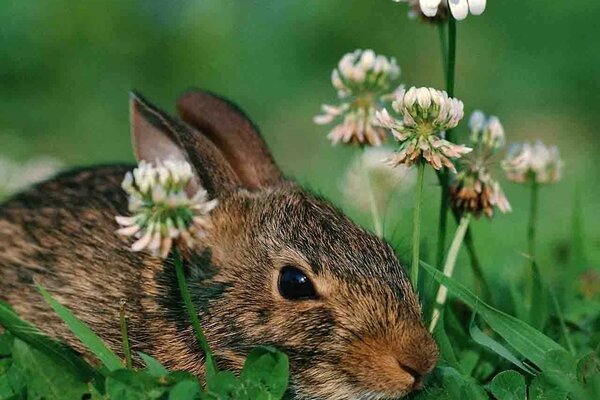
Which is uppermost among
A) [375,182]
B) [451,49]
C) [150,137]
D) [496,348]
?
[451,49]

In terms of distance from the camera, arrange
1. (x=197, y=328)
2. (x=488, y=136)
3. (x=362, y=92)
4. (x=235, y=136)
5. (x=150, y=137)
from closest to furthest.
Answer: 1. (x=197, y=328)
2. (x=488, y=136)
3. (x=362, y=92)
4. (x=150, y=137)
5. (x=235, y=136)

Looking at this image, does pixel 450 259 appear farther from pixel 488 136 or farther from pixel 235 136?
pixel 235 136

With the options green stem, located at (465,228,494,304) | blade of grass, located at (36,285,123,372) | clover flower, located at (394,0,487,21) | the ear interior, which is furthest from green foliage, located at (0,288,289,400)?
clover flower, located at (394,0,487,21)

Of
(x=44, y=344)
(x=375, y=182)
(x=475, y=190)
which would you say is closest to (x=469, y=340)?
(x=475, y=190)

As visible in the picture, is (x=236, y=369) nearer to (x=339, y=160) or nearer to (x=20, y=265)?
(x=20, y=265)

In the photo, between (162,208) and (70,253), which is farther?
(70,253)

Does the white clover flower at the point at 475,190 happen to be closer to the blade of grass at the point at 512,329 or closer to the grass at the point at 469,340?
the grass at the point at 469,340
